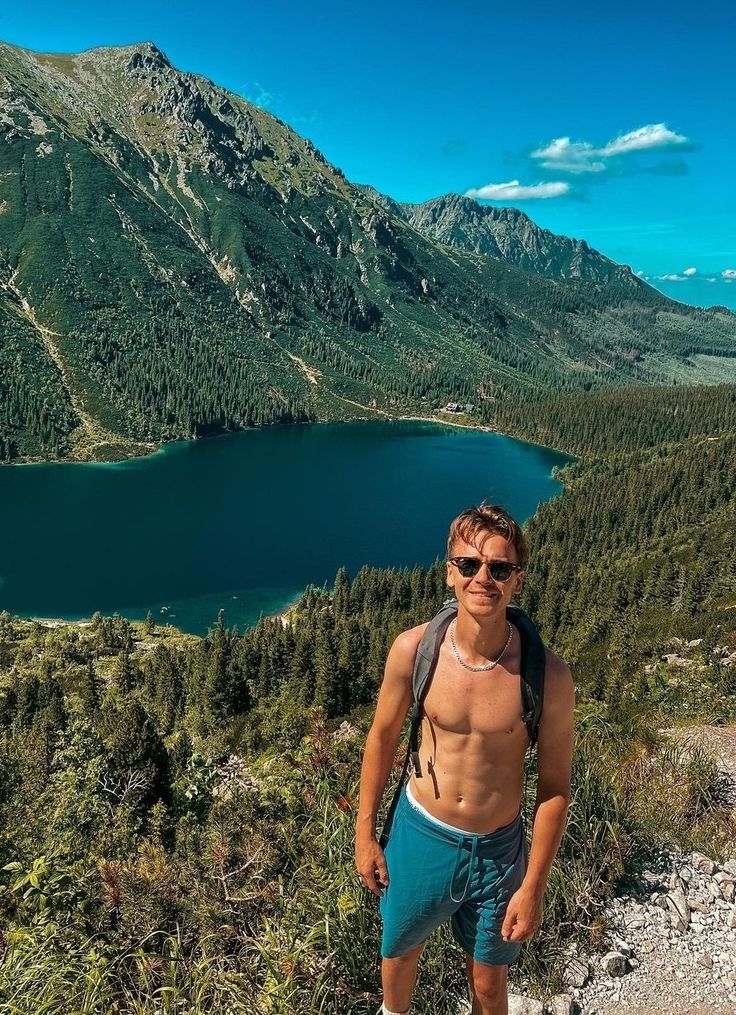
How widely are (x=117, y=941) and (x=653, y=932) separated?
643cm

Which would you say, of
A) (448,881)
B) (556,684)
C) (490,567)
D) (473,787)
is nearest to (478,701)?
(556,684)

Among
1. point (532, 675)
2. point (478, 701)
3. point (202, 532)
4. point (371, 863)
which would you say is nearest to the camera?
Result: point (532, 675)

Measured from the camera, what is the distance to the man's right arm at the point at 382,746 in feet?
16.9

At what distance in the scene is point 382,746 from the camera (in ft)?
17.8

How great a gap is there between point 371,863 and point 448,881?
0.74 meters

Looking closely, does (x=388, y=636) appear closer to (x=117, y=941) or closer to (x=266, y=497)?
(x=117, y=941)

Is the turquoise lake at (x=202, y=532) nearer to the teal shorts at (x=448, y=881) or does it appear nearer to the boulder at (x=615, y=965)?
the boulder at (x=615, y=965)

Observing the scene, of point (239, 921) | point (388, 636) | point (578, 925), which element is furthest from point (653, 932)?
point (388, 636)

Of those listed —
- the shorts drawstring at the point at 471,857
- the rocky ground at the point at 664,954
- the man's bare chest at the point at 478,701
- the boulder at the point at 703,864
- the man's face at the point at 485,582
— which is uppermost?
the man's face at the point at 485,582

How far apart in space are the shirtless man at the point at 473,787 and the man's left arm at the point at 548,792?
0.01 m

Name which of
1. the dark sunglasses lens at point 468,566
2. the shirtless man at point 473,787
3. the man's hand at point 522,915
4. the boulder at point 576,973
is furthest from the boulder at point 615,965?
the dark sunglasses lens at point 468,566

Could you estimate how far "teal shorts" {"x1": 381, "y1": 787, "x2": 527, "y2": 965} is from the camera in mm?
5352

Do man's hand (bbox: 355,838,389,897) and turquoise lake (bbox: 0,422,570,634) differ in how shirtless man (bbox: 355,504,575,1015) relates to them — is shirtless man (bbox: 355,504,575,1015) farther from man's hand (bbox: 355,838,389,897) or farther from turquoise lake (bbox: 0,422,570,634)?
turquoise lake (bbox: 0,422,570,634)

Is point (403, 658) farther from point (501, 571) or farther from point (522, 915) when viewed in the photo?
point (522, 915)
